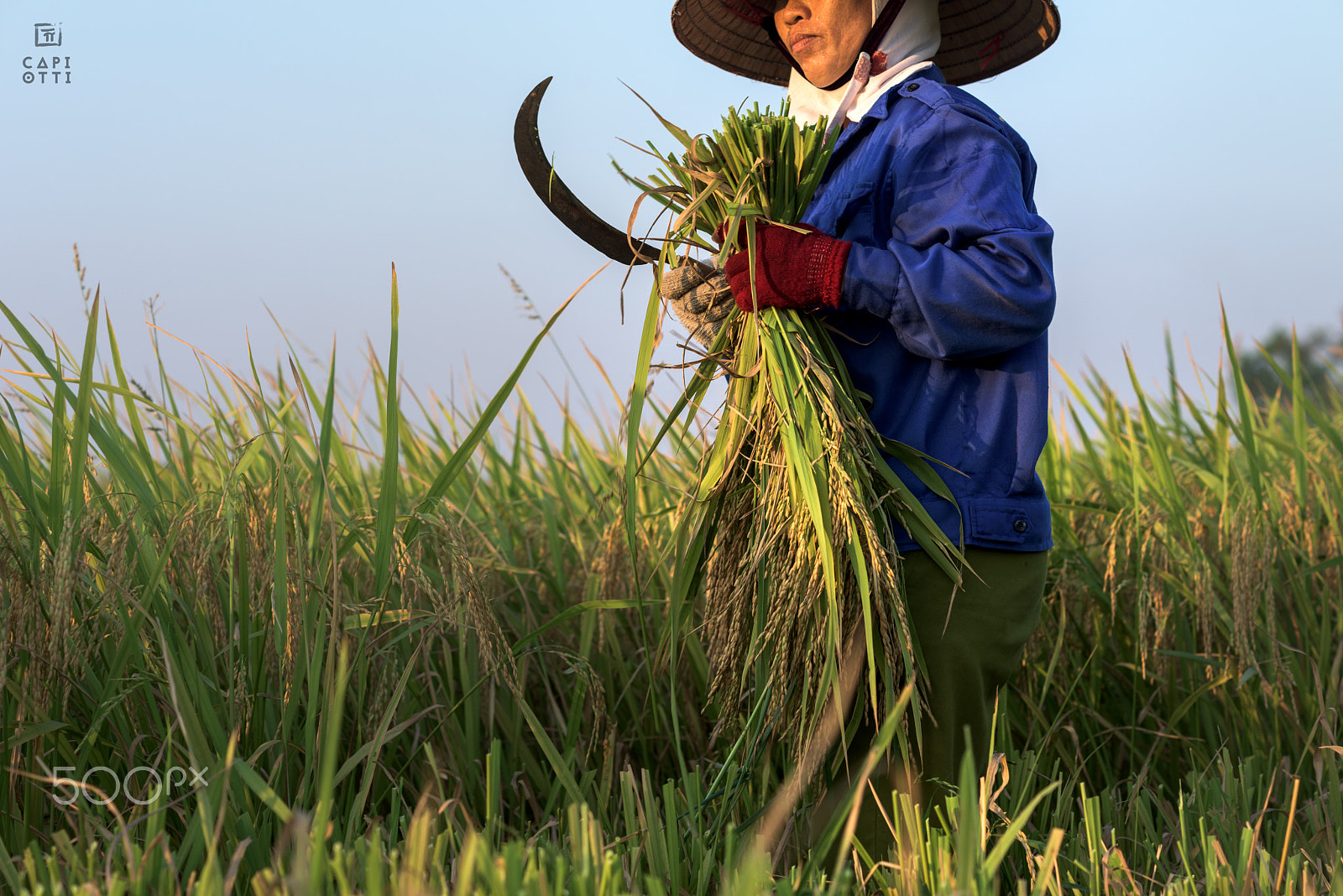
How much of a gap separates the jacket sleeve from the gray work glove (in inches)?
10.8

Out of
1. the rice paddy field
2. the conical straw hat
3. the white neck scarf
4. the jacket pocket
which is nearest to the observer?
the rice paddy field

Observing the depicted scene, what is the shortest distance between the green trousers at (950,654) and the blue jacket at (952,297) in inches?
2.4

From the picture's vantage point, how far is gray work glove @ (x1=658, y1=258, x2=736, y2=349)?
1872 mm

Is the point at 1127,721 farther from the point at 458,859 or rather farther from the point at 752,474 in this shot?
the point at 458,859

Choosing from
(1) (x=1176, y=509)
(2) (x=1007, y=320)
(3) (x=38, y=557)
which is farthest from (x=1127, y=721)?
(3) (x=38, y=557)

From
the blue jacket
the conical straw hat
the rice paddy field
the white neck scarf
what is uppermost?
the conical straw hat

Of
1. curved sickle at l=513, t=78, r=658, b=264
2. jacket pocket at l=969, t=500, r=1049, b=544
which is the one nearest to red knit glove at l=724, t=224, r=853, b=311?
curved sickle at l=513, t=78, r=658, b=264

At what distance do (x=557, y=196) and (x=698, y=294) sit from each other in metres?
0.40

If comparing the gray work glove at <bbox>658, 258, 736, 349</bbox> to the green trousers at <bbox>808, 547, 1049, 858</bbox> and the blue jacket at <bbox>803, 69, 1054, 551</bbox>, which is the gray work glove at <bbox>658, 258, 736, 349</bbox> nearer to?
the blue jacket at <bbox>803, 69, 1054, 551</bbox>

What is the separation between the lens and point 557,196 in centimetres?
203

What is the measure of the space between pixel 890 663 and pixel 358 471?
2131 millimetres

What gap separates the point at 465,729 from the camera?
221 centimetres

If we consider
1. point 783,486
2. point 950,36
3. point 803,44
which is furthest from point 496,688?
point 950,36

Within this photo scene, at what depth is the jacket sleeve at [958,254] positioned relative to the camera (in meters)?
1.71
